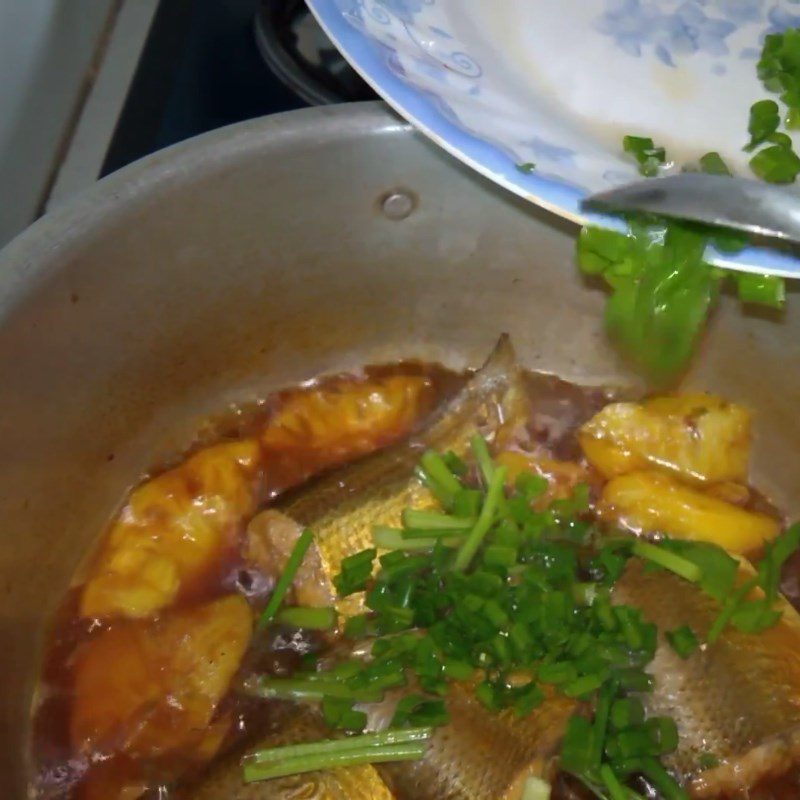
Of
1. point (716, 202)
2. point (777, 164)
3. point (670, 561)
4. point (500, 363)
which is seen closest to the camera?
point (716, 202)

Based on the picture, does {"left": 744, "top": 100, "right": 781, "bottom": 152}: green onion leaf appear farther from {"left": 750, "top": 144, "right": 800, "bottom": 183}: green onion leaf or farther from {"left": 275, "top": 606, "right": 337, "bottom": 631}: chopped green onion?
{"left": 275, "top": 606, "right": 337, "bottom": 631}: chopped green onion

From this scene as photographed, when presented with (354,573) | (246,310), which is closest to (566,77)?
(246,310)

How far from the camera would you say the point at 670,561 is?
4.53 ft

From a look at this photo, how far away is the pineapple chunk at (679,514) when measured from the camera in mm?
1471

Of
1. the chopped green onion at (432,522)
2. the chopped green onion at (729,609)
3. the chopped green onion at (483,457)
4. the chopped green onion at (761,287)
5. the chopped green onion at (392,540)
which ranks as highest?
the chopped green onion at (761,287)

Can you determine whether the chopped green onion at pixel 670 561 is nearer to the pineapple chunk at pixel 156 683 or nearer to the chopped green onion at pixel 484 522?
the chopped green onion at pixel 484 522

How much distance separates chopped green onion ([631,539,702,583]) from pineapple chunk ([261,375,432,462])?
1.45ft

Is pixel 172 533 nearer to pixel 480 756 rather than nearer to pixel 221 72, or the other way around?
pixel 480 756

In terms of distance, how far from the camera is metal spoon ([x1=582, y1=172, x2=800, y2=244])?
3.42 feet

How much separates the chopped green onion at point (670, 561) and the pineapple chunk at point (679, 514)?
0.28 feet

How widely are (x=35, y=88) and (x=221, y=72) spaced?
337mm

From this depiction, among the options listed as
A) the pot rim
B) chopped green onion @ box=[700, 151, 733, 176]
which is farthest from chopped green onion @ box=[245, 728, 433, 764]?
chopped green onion @ box=[700, 151, 733, 176]

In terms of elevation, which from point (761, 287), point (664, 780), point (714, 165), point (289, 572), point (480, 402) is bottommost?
point (664, 780)

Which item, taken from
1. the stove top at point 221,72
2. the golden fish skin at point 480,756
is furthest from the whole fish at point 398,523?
the stove top at point 221,72
